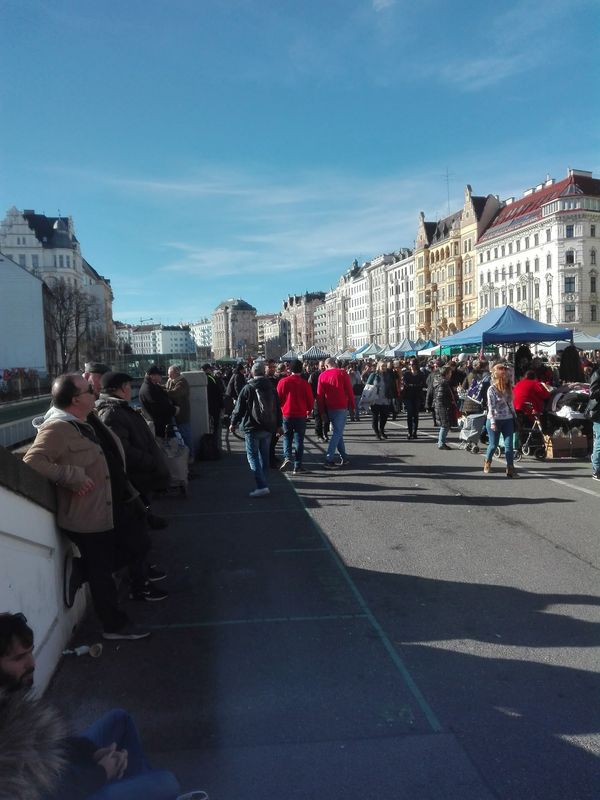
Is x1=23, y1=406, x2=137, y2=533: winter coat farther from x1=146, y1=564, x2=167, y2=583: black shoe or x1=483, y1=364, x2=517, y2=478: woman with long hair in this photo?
x1=483, y1=364, x2=517, y2=478: woman with long hair

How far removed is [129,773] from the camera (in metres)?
2.36

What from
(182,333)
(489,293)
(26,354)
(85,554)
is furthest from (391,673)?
(182,333)

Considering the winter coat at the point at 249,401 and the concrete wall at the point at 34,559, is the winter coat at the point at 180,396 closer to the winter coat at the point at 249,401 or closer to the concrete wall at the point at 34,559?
the winter coat at the point at 249,401

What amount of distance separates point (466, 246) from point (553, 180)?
47.1 feet

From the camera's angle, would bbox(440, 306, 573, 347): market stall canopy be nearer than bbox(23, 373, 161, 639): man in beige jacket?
No

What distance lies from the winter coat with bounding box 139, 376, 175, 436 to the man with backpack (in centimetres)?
94

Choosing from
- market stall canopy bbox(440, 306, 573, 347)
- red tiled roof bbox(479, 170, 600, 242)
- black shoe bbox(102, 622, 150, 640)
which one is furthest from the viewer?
red tiled roof bbox(479, 170, 600, 242)

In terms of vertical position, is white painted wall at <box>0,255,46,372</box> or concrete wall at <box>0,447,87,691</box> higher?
white painted wall at <box>0,255,46,372</box>

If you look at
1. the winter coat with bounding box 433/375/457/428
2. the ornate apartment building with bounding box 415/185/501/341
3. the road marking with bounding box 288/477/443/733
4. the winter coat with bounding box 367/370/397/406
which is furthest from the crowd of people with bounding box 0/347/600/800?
the ornate apartment building with bounding box 415/185/501/341

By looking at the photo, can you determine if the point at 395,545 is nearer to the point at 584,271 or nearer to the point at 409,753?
the point at 409,753

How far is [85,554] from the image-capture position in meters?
4.07

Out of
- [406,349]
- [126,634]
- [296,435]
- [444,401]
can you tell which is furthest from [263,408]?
[406,349]

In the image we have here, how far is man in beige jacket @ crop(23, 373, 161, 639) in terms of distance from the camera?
382 centimetres

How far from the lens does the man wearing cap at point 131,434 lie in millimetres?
5070
